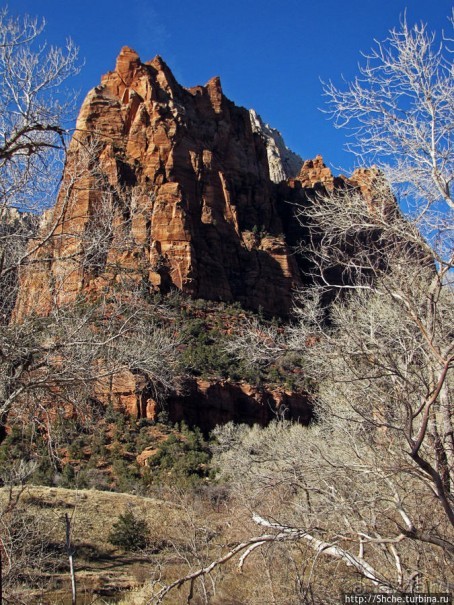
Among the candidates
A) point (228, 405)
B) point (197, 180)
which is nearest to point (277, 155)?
point (197, 180)

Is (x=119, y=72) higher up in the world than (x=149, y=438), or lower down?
higher up

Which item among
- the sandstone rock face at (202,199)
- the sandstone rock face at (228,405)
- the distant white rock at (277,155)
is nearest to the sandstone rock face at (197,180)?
the sandstone rock face at (202,199)

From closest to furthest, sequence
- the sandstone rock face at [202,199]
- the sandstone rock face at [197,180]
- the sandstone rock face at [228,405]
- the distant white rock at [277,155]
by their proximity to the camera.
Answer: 1. the sandstone rock face at [228,405]
2. the sandstone rock face at [202,199]
3. the sandstone rock face at [197,180]
4. the distant white rock at [277,155]

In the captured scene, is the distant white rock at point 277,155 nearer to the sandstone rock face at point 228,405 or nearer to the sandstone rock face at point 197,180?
the sandstone rock face at point 197,180

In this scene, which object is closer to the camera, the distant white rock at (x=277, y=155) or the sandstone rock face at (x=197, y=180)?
the sandstone rock face at (x=197, y=180)

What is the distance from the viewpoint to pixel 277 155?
14688 centimetres

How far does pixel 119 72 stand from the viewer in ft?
231

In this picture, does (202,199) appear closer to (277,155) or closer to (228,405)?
(228,405)

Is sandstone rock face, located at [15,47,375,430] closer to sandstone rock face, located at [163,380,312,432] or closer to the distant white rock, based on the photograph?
sandstone rock face, located at [163,380,312,432]

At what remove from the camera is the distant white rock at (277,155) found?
139375 mm

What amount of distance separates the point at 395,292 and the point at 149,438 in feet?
97.1

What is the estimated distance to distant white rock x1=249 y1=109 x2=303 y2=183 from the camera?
13938 cm

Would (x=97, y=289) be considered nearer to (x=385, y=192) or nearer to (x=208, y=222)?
(x=385, y=192)

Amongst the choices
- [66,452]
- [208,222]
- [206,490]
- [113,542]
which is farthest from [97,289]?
[208,222]
